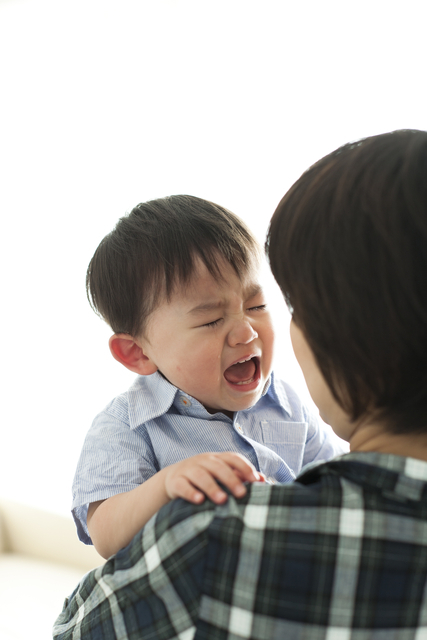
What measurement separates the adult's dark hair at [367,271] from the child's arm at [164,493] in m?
0.16

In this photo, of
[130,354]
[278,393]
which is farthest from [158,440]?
[278,393]

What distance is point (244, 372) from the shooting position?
1.08 metres

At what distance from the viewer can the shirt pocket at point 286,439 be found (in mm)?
1155

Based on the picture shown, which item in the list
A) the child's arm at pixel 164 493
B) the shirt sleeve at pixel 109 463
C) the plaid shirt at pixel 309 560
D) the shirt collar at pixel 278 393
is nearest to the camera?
the plaid shirt at pixel 309 560

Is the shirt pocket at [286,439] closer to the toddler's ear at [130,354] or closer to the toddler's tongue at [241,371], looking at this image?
the toddler's tongue at [241,371]

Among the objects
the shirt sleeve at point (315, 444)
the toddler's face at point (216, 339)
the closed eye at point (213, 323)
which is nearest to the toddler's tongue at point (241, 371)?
the toddler's face at point (216, 339)

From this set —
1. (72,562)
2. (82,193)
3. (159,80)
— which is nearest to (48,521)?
(72,562)

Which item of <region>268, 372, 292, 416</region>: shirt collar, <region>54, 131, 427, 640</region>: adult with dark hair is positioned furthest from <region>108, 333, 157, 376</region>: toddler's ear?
<region>54, 131, 427, 640</region>: adult with dark hair

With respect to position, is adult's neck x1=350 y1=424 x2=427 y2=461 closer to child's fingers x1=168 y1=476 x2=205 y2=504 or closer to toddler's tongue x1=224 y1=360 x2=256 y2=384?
child's fingers x1=168 y1=476 x2=205 y2=504

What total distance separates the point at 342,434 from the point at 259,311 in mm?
431

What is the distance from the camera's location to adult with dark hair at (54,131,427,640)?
519 mm

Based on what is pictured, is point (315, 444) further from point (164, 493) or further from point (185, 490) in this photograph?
point (185, 490)

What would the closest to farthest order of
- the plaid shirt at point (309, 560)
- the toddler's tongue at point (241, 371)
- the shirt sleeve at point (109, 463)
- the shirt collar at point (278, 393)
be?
the plaid shirt at point (309, 560) < the shirt sleeve at point (109, 463) < the toddler's tongue at point (241, 371) < the shirt collar at point (278, 393)

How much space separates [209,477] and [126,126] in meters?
1.94
